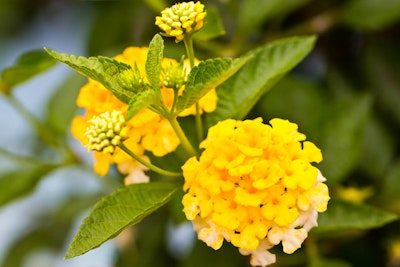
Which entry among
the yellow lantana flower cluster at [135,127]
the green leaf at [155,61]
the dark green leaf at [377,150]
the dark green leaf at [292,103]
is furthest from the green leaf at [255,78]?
the dark green leaf at [377,150]

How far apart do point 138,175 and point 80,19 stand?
109cm

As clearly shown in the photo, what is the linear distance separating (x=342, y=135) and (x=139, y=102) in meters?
0.48

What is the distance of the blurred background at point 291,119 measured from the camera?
3.40 ft

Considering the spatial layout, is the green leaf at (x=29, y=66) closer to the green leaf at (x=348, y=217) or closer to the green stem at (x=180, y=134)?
the green stem at (x=180, y=134)

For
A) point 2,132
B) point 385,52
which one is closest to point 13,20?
point 2,132

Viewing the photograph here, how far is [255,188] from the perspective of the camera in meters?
0.64

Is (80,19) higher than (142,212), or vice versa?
(142,212)

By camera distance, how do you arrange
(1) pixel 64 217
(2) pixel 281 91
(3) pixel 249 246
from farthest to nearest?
1. (1) pixel 64 217
2. (2) pixel 281 91
3. (3) pixel 249 246

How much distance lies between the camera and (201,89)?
668 millimetres

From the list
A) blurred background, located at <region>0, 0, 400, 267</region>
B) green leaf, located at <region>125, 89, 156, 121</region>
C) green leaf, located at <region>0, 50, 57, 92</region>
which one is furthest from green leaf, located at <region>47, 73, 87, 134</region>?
green leaf, located at <region>125, 89, 156, 121</region>

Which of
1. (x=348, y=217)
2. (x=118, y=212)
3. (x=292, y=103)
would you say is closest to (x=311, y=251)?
(x=348, y=217)

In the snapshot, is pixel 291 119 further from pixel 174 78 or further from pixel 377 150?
pixel 174 78

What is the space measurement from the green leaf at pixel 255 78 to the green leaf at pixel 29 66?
0.23 metres

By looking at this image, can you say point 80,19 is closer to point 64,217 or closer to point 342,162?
point 64,217
